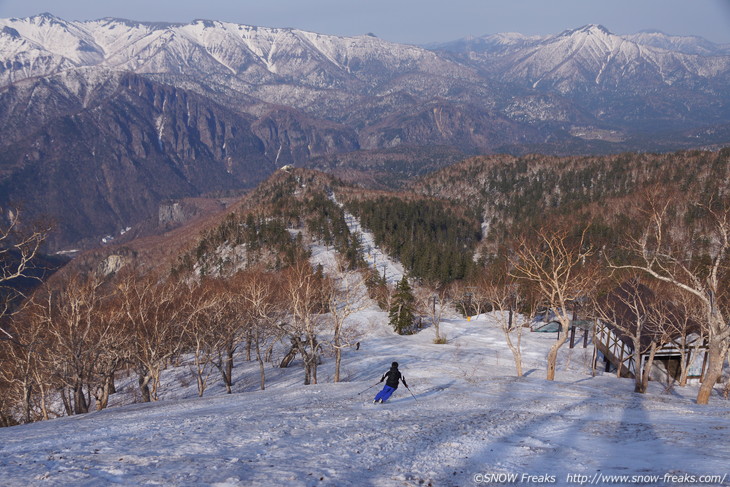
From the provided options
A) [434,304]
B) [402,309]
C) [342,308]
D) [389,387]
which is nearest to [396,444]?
[389,387]

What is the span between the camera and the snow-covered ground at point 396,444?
29.9ft

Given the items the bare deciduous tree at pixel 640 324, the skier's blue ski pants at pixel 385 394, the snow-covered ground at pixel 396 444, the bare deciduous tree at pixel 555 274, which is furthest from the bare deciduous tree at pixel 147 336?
the bare deciduous tree at pixel 640 324

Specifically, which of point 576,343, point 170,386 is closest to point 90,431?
point 170,386

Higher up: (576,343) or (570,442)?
(570,442)

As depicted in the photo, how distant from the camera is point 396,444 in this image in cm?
1169

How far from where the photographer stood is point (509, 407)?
1670 cm

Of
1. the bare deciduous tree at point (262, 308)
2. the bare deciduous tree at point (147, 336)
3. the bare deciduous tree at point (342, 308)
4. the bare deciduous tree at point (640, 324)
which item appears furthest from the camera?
the bare deciduous tree at point (262, 308)

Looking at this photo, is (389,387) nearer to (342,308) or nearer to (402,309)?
(342,308)

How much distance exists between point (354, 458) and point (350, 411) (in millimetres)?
5774

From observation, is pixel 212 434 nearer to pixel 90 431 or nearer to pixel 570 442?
pixel 90 431

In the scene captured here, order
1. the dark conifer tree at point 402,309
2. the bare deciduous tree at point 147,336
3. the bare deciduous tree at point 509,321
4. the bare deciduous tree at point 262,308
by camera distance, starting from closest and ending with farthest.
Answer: the bare deciduous tree at point 147,336 → the bare deciduous tree at point 509,321 → the bare deciduous tree at point 262,308 → the dark conifer tree at point 402,309

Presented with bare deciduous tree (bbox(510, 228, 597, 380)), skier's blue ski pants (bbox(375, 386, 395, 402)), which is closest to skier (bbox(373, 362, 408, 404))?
skier's blue ski pants (bbox(375, 386, 395, 402))

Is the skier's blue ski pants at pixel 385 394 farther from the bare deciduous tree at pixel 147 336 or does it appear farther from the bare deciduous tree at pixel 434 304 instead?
the bare deciduous tree at pixel 434 304

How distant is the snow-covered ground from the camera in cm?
912
